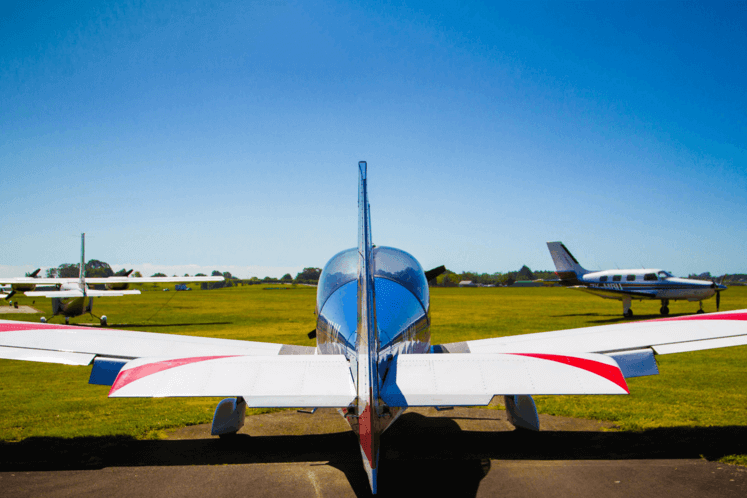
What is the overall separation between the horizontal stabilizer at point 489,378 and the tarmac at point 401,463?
1541 millimetres

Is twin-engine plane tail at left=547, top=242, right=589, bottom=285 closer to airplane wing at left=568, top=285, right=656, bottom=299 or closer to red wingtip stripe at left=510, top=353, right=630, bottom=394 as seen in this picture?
airplane wing at left=568, top=285, right=656, bottom=299

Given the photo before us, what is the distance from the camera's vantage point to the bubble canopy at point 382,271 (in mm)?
5984

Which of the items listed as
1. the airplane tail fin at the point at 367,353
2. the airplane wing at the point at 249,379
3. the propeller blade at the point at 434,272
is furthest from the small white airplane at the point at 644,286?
the airplane wing at the point at 249,379

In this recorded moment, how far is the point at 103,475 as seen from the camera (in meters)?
4.84

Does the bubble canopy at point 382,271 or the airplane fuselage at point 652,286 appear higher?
the bubble canopy at point 382,271

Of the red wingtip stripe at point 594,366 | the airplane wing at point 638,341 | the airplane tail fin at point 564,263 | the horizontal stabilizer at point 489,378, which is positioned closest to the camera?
the horizontal stabilizer at point 489,378

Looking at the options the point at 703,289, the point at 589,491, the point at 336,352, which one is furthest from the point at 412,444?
the point at 703,289

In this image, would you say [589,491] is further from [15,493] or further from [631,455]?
[15,493]

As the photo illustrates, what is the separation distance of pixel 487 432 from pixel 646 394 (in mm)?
3779

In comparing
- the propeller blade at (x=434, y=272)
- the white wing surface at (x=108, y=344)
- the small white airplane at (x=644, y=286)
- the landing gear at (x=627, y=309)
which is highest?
the propeller blade at (x=434, y=272)

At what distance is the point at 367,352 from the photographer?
3.41 meters

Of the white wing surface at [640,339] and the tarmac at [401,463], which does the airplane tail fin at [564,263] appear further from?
the tarmac at [401,463]

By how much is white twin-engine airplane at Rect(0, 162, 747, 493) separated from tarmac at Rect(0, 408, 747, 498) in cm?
60

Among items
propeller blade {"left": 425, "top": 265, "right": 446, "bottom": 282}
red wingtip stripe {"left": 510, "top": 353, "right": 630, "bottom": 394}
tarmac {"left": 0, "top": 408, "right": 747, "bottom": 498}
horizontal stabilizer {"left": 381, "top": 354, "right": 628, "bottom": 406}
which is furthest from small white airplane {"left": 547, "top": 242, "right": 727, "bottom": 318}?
horizontal stabilizer {"left": 381, "top": 354, "right": 628, "bottom": 406}
